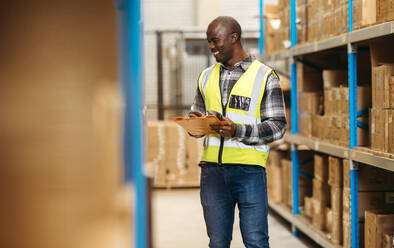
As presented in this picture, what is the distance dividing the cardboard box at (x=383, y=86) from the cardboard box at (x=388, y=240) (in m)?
0.91

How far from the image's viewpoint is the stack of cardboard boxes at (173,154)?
340 inches

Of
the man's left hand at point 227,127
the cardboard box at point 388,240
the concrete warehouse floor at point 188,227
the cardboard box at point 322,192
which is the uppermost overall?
the man's left hand at point 227,127

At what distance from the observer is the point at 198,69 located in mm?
10383

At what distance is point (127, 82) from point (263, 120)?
201cm

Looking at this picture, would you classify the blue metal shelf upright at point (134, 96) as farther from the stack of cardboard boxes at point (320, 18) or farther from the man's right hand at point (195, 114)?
the stack of cardboard boxes at point (320, 18)

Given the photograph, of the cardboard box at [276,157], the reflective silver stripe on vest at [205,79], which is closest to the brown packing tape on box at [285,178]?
the cardboard box at [276,157]

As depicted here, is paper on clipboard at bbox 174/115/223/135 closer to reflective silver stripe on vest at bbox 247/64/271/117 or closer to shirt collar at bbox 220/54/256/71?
reflective silver stripe on vest at bbox 247/64/271/117

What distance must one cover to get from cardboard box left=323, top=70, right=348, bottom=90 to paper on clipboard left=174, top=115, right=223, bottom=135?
227cm

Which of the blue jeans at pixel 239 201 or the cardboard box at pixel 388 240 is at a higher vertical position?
the blue jeans at pixel 239 201

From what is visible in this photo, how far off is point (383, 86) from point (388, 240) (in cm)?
109

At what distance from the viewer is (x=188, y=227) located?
6.30 m

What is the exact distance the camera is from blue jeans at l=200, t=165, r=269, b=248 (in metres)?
2.80

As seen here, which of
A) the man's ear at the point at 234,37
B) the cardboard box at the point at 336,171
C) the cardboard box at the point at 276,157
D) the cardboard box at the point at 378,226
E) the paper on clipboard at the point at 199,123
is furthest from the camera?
the cardboard box at the point at 276,157

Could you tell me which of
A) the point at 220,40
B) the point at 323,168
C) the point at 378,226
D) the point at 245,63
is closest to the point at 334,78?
the point at 323,168
